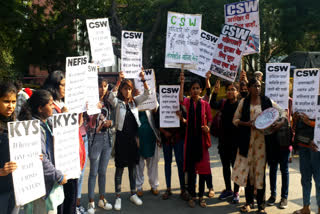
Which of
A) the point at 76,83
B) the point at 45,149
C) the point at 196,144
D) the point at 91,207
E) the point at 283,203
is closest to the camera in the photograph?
the point at 45,149

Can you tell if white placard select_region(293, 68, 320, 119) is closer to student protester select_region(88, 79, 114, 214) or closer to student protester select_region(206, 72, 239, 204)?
student protester select_region(206, 72, 239, 204)

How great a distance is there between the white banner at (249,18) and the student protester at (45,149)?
3.83 metres

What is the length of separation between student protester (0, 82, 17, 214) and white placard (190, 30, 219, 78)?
12.1 ft

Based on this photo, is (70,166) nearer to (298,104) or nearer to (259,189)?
(259,189)

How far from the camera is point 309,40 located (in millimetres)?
20625

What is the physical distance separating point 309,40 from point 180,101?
1803 cm

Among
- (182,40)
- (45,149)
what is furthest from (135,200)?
A: (182,40)

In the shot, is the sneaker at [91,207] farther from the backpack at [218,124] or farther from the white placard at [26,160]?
the backpack at [218,124]

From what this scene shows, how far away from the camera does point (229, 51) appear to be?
5570 mm

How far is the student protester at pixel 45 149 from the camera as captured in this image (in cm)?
305

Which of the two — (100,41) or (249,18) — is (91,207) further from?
(249,18)

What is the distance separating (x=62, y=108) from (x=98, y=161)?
4.10 ft

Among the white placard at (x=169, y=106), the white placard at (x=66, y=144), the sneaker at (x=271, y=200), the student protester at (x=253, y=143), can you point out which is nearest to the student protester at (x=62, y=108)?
the white placard at (x=66, y=144)

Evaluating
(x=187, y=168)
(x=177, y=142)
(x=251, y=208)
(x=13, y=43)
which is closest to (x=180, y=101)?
(x=177, y=142)
